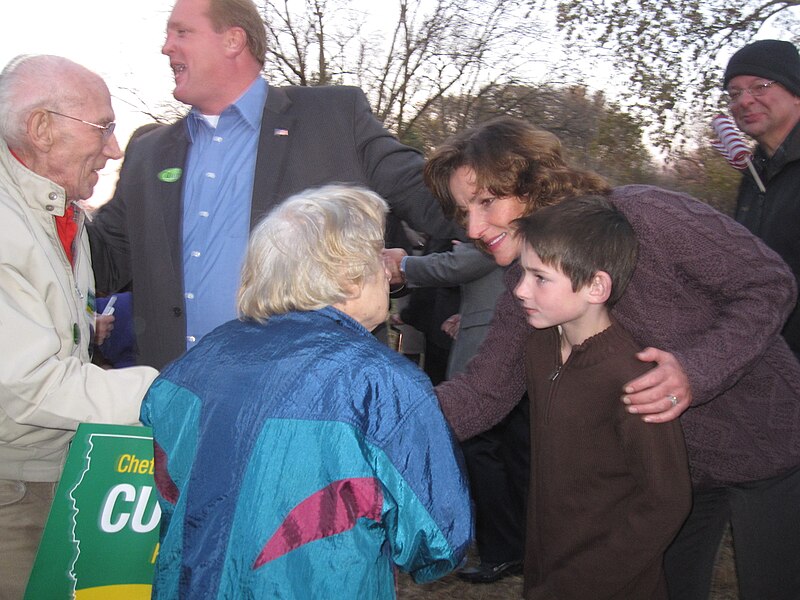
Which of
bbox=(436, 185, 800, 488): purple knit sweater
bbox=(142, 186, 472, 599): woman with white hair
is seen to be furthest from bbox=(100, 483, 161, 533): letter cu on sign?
bbox=(436, 185, 800, 488): purple knit sweater

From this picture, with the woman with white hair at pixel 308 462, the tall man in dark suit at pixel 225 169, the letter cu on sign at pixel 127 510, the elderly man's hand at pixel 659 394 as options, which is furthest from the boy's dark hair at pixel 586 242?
the letter cu on sign at pixel 127 510

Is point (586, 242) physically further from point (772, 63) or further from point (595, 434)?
point (772, 63)

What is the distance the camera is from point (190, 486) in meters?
1.58

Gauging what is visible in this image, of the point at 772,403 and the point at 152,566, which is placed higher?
the point at 772,403

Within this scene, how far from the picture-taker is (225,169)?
2.91 metres

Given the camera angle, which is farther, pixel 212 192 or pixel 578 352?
pixel 212 192

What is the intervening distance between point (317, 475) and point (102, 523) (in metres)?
0.92

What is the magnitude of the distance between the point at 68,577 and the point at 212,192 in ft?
4.75

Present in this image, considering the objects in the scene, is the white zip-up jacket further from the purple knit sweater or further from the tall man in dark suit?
the purple knit sweater

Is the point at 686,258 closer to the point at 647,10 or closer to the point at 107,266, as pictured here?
the point at 107,266

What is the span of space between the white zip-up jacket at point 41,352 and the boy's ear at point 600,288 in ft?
3.97

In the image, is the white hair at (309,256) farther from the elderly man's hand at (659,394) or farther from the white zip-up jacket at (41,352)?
the elderly man's hand at (659,394)

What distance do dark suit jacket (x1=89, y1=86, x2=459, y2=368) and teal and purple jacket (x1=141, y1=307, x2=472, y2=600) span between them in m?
1.35

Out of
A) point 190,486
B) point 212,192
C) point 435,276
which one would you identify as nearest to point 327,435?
point 190,486
